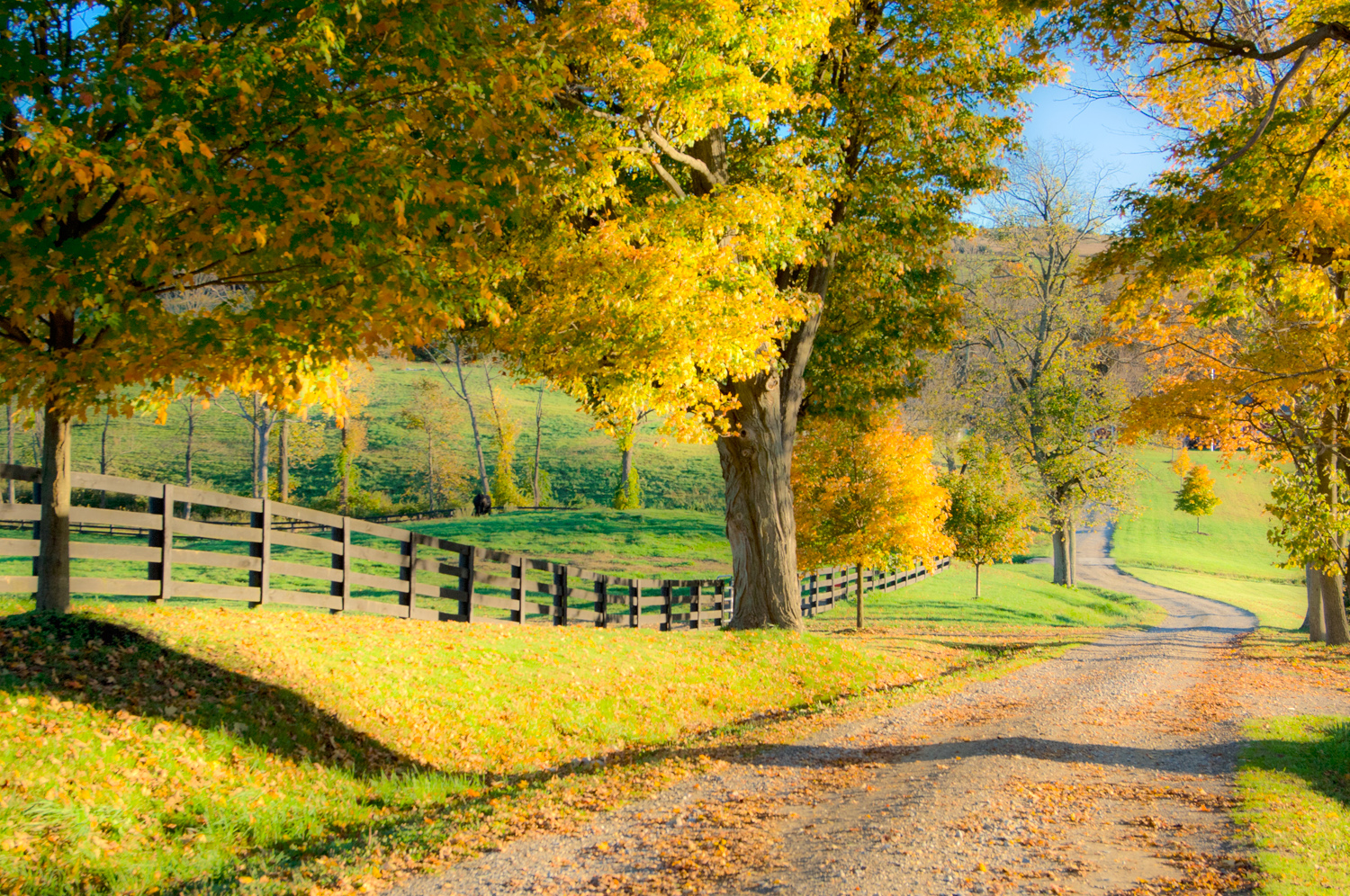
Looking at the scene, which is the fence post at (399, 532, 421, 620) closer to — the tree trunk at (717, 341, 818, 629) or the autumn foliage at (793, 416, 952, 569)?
the tree trunk at (717, 341, 818, 629)

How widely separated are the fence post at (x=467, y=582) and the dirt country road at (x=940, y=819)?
6.23 meters

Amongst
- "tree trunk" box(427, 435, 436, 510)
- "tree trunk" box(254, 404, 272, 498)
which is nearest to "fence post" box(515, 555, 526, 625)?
"tree trunk" box(254, 404, 272, 498)

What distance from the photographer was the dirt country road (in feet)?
16.5

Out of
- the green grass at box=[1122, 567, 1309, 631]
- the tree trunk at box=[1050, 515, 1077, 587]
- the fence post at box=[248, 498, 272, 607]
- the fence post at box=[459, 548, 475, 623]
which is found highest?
the fence post at box=[248, 498, 272, 607]

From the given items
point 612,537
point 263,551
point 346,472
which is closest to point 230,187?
point 263,551

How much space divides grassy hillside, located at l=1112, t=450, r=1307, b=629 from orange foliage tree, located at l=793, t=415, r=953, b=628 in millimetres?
14881

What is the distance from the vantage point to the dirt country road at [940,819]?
504 cm

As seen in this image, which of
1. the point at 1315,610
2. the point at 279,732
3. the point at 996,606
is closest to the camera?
the point at 279,732

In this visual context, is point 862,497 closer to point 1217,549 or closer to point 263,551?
point 263,551

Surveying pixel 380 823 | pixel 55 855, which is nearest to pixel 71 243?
pixel 55 855

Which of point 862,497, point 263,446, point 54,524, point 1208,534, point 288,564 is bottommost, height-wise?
point 1208,534

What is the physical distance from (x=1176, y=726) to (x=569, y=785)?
7292 millimetres

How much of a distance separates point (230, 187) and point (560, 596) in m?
10.3

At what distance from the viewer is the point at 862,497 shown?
23125 mm
